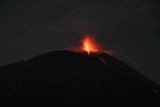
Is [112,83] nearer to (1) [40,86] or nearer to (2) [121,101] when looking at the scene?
(2) [121,101]

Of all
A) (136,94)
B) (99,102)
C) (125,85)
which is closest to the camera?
(99,102)

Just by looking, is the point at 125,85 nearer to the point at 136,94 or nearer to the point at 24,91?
the point at 136,94

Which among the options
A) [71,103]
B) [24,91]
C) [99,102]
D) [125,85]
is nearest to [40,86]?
[24,91]

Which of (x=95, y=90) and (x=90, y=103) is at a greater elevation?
(x=95, y=90)

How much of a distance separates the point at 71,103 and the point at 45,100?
16.7 m

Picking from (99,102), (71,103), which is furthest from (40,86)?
(99,102)

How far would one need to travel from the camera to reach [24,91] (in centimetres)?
18500

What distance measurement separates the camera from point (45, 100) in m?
176

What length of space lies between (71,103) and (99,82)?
33.5m

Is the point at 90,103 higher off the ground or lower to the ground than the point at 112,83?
lower

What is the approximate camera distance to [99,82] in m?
197

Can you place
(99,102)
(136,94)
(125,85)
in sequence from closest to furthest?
(99,102) < (136,94) < (125,85)

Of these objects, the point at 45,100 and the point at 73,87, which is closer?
the point at 45,100

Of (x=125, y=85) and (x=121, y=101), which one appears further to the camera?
(x=125, y=85)
